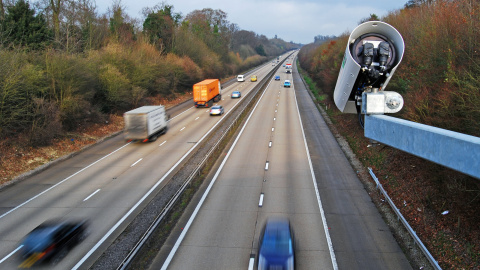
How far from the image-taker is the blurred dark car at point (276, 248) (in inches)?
402

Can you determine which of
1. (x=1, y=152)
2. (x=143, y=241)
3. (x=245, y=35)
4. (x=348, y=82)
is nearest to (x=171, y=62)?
(x=1, y=152)

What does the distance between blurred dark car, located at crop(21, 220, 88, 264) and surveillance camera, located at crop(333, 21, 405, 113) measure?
421 inches

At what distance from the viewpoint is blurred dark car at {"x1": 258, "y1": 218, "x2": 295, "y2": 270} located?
33.5 ft

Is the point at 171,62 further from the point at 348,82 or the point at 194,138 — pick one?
the point at 348,82

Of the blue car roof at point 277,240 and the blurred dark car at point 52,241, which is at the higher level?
the blue car roof at point 277,240

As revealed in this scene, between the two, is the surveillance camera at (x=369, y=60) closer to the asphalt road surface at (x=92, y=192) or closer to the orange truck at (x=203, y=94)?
the asphalt road surface at (x=92, y=192)

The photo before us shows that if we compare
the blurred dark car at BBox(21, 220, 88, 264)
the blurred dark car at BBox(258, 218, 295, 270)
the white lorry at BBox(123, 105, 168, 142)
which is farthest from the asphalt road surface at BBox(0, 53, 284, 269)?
the blurred dark car at BBox(258, 218, 295, 270)

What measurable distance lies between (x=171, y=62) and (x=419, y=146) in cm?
5593

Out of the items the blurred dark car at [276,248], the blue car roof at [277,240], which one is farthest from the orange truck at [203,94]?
the blurred dark car at [276,248]

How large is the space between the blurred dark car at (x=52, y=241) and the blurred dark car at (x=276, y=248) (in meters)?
7.07

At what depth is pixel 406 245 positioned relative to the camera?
1276 cm

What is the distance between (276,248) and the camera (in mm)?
10664

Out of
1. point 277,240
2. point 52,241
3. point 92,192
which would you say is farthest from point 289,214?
point 92,192

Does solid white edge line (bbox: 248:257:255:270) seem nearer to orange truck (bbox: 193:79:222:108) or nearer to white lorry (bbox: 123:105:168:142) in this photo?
white lorry (bbox: 123:105:168:142)
